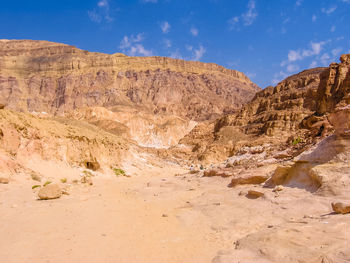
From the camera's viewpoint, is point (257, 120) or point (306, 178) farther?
point (257, 120)

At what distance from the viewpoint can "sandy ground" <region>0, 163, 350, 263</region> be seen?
355 centimetres

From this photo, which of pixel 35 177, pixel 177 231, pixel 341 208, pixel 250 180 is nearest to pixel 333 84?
pixel 250 180

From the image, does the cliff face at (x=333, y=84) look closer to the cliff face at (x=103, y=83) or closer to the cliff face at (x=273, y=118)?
the cliff face at (x=273, y=118)

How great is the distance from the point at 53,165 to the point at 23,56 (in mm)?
138100

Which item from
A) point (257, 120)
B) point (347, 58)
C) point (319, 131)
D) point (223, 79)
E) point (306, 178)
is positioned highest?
point (223, 79)

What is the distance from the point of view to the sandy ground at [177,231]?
3.55 m

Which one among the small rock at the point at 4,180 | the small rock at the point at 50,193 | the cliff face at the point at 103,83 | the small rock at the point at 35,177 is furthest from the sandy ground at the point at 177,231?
the cliff face at the point at 103,83

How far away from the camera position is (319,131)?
40.0 feet

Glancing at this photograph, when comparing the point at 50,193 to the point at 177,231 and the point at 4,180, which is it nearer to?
the point at 4,180

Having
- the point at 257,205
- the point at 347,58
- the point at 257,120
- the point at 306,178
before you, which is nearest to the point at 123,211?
the point at 257,205

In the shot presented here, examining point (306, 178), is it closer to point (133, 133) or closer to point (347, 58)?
point (347, 58)

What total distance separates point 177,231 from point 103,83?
123 m

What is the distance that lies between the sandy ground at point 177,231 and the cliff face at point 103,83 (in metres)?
99.1

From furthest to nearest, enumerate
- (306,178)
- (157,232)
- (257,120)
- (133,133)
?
(133,133)
(257,120)
(306,178)
(157,232)
